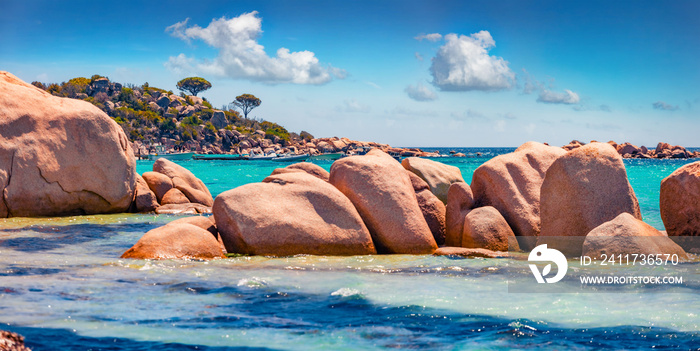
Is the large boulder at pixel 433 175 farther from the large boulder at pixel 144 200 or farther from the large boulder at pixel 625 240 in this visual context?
the large boulder at pixel 144 200

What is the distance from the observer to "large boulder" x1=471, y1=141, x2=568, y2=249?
12922 mm

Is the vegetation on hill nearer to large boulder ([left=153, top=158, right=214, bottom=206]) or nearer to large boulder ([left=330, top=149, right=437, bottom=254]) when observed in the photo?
large boulder ([left=153, top=158, right=214, bottom=206])

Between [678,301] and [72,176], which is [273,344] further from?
[72,176]

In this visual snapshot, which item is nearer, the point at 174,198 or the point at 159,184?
the point at 174,198

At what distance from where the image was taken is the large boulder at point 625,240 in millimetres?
10664

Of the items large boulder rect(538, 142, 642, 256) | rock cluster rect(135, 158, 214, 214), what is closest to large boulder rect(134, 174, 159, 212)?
rock cluster rect(135, 158, 214, 214)

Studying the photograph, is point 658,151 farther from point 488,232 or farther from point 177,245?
point 177,245

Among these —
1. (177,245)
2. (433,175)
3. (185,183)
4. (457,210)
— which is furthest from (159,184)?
(457,210)

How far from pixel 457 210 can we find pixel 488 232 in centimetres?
113

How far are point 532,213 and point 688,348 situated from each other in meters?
7.08

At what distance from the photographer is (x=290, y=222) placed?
1145 centimetres

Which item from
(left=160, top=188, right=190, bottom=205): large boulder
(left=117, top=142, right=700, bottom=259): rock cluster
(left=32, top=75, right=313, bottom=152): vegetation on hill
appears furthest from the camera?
(left=32, top=75, right=313, bottom=152): vegetation on hill

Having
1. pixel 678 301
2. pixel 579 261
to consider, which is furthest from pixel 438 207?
pixel 678 301

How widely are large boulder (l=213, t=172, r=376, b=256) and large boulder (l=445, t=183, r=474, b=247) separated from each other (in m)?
2.30
